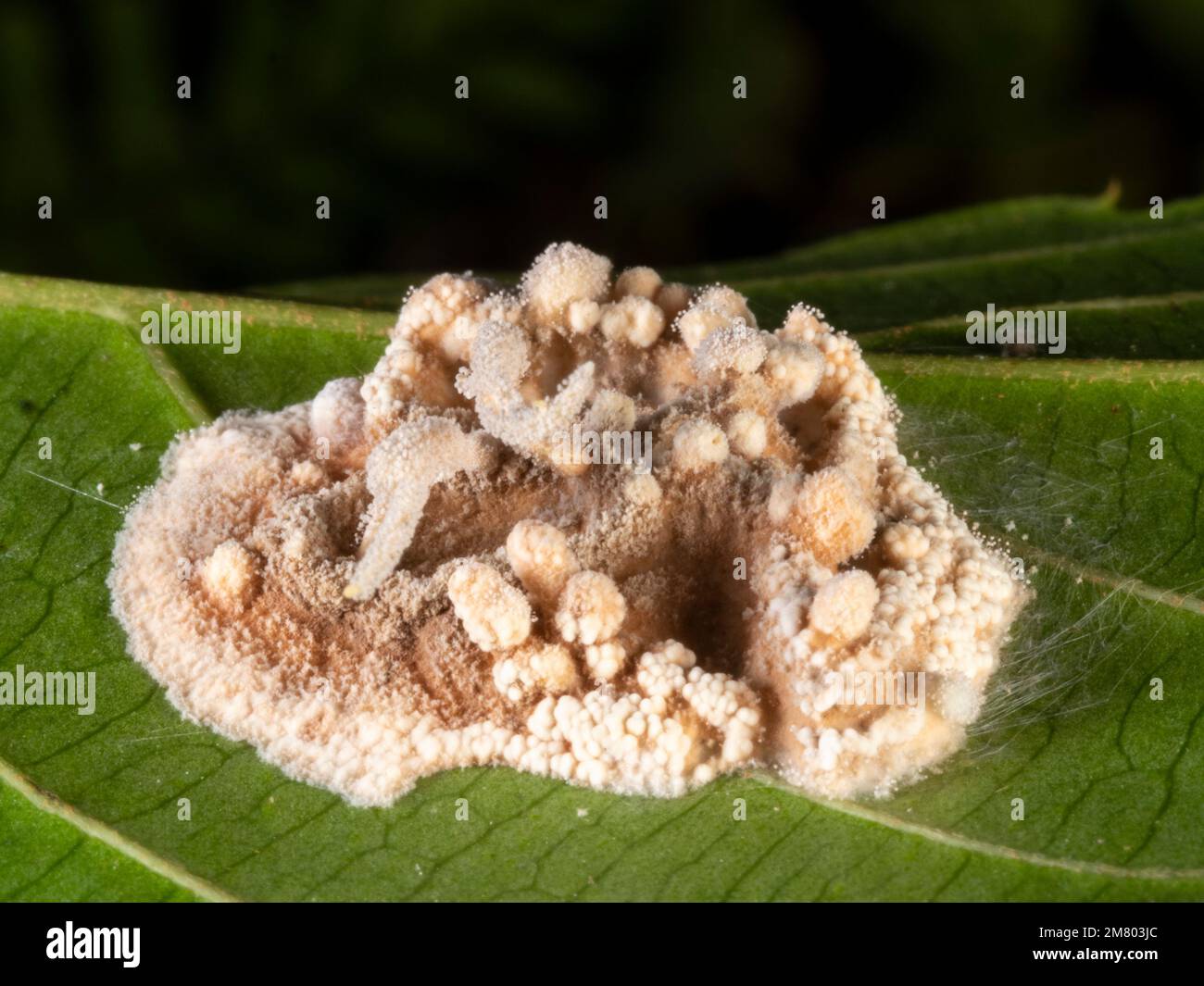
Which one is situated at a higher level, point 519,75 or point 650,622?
point 519,75

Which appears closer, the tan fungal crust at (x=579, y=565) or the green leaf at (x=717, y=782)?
the green leaf at (x=717, y=782)

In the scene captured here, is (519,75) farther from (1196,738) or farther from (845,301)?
(1196,738)

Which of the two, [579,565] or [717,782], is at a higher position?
[579,565]

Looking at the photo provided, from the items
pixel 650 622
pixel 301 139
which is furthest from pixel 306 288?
pixel 650 622
